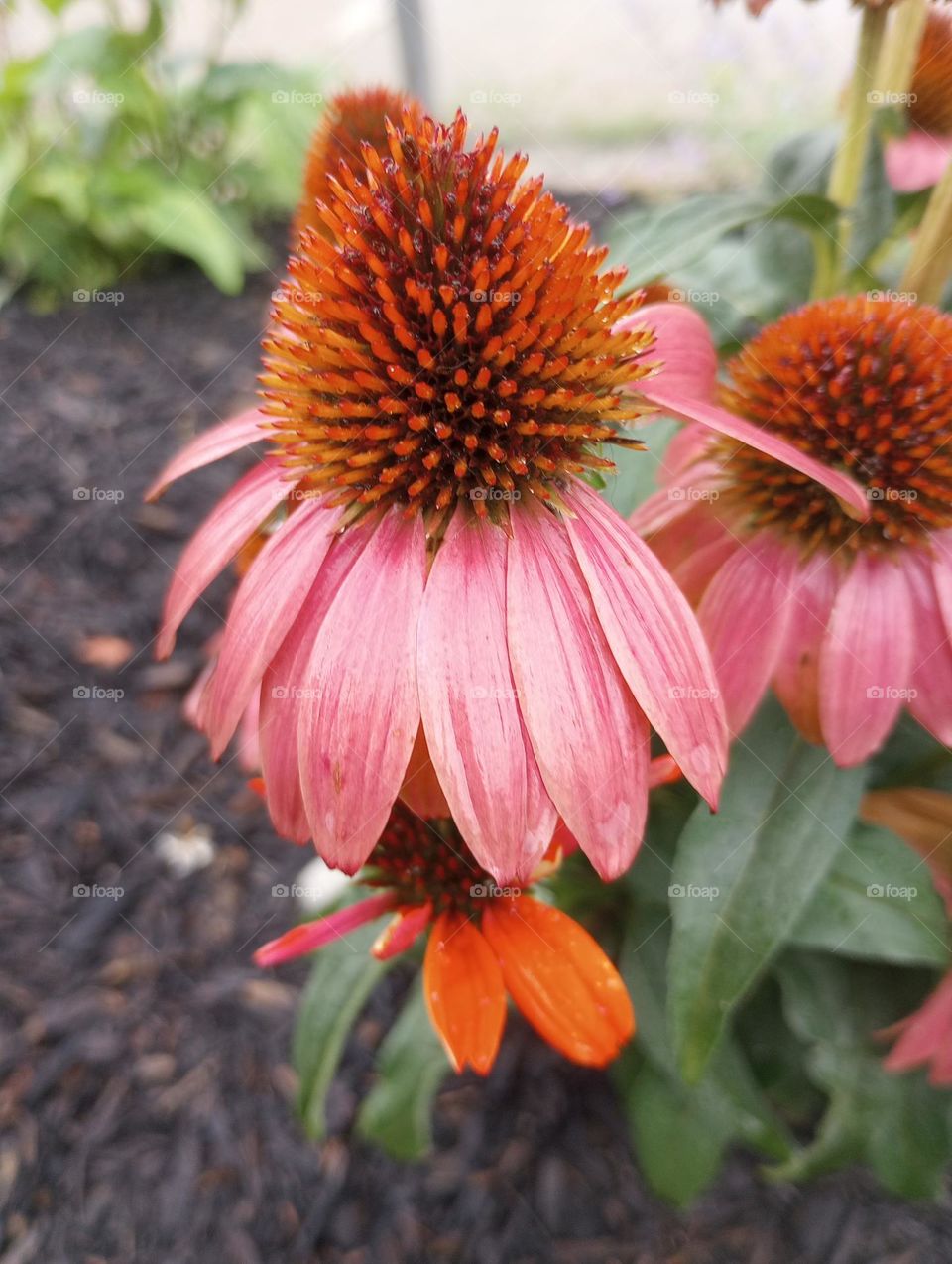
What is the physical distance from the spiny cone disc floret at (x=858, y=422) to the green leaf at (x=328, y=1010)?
534mm

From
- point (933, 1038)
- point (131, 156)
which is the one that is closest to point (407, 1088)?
point (933, 1038)

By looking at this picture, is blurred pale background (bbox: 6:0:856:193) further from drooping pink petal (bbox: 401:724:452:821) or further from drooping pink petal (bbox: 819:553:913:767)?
drooping pink petal (bbox: 401:724:452:821)

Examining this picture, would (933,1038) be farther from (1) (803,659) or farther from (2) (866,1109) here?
(1) (803,659)

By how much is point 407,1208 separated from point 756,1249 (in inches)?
14.7

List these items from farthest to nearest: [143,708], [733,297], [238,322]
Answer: [238,322] → [143,708] → [733,297]

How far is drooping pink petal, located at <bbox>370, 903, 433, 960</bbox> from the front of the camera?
1.99 feet

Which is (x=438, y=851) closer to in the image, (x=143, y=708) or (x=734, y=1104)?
(x=734, y=1104)

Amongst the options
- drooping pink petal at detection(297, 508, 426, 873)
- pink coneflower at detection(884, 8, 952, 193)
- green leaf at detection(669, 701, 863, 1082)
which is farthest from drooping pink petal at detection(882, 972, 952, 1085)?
pink coneflower at detection(884, 8, 952, 193)

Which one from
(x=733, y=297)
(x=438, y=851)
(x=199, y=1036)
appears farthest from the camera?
(x=199, y=1036)

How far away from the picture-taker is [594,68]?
2.83m

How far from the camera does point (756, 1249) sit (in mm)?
988

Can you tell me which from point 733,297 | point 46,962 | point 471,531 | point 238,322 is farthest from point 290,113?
point 471,531

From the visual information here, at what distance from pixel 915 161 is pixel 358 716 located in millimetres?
854

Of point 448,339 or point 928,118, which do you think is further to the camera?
point 928,118
